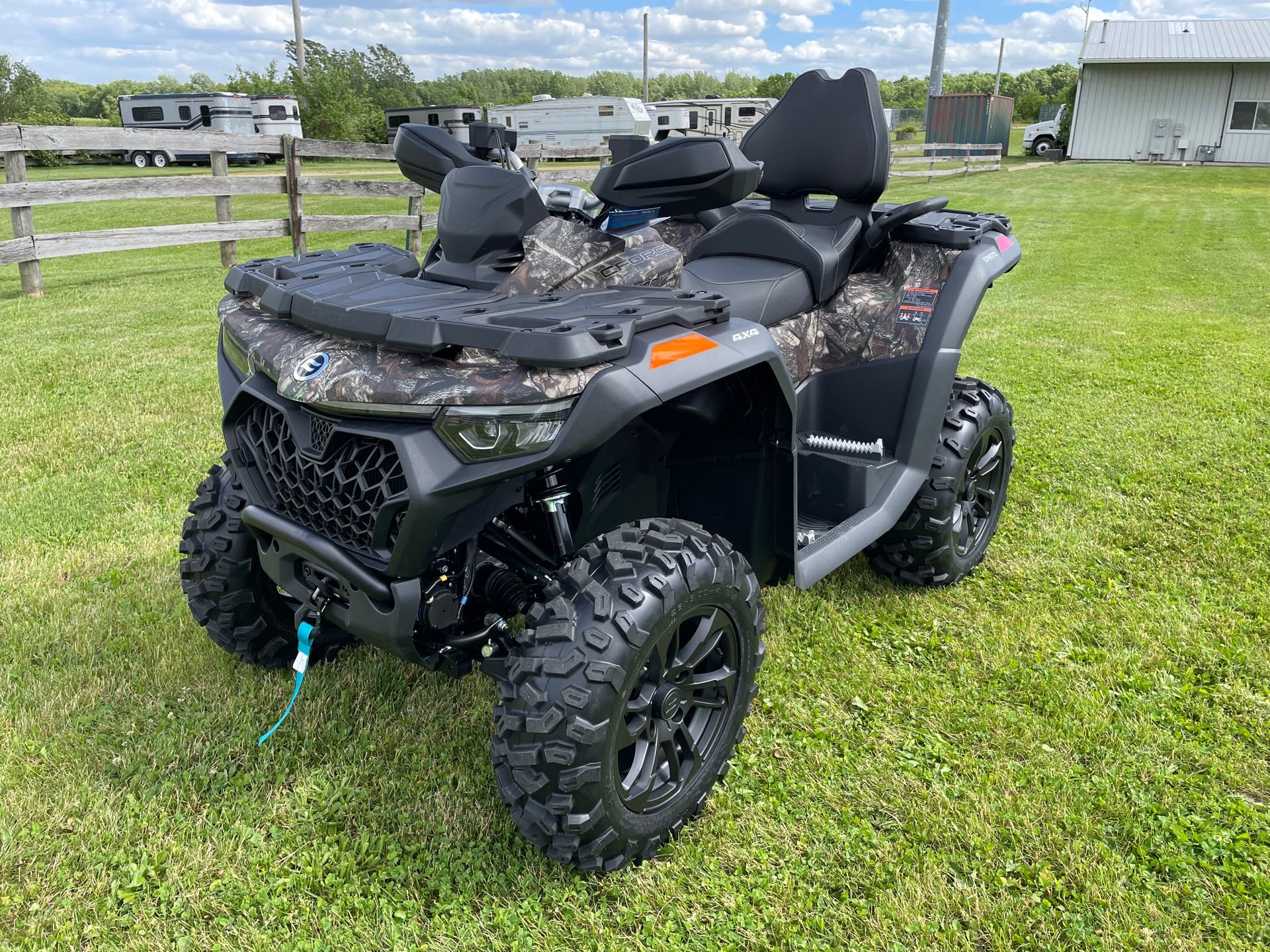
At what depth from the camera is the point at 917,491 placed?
315cm

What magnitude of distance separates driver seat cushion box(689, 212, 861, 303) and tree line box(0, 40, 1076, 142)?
767 millimetres

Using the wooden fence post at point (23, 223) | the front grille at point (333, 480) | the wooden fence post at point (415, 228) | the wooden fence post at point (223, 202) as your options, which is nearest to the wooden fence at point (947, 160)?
the wooden fence post at point (415, 228)

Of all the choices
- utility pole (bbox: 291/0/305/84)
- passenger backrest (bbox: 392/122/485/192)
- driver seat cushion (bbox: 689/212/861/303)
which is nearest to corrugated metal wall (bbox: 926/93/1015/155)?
utility pole (bbox: 291/0/305/84)

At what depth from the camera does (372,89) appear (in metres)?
44.2

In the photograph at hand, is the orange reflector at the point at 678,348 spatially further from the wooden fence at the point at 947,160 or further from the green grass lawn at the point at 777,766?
the wooden fence at the point at 947,160

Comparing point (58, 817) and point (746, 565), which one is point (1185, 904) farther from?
point (58, 817)

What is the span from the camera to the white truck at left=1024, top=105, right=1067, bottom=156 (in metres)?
32.5

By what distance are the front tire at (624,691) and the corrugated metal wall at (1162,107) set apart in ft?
108

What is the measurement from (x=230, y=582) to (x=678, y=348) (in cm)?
149

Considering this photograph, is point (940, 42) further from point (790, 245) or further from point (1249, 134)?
point (790, 245)

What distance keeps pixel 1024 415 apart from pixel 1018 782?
3.47 meters

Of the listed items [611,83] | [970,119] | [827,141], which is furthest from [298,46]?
[611,83]

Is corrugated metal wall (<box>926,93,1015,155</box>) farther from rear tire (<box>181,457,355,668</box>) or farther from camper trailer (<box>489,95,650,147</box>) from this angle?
rear tire (<box>181,457,355,668</box>)

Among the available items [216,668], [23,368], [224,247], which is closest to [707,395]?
[216,668]
